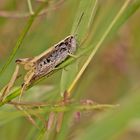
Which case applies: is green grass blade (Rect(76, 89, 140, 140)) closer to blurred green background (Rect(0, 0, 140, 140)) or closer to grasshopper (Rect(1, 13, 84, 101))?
grasshopper (Rect(1, 13, 84, 101))

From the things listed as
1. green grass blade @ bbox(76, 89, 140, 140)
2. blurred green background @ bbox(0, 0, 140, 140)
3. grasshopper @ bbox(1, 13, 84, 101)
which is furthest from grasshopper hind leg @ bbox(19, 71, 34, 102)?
blurred green background @ bbox(0, 0, 140, 140)

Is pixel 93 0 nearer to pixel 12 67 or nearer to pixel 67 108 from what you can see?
pixel 67 108

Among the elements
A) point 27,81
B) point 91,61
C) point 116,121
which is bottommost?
point 116,121

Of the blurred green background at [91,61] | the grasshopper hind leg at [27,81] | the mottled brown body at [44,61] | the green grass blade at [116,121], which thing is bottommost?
the green grass blade at [116,121]

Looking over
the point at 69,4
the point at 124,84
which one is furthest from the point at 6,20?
the point at 124,84

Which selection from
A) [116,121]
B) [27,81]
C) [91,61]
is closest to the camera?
[116,121]

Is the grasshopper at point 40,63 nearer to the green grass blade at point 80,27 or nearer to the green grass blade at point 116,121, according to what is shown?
the green grass blade at point 80,27

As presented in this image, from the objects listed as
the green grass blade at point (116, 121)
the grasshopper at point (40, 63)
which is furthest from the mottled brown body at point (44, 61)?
the green grass blade at point (116, 121)

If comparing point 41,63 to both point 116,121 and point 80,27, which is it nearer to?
point 80,27

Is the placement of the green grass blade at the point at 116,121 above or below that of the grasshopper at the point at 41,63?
below

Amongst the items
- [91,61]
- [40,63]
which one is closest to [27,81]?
[40,63]

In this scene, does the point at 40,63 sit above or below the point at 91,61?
below

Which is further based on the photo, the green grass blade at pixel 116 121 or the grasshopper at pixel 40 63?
the grasshopper at pixel 40 63
